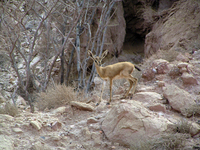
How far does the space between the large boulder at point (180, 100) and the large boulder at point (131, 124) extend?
1.58 ft

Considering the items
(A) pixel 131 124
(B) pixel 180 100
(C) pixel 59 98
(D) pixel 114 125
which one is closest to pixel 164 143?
(A) pixel 131 124

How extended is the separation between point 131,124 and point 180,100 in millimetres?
1310

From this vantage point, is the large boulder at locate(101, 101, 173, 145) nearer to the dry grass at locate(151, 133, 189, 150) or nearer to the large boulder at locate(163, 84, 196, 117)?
the dry grass at locate(151, 133, 189, 150)

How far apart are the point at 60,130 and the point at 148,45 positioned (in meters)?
9.55

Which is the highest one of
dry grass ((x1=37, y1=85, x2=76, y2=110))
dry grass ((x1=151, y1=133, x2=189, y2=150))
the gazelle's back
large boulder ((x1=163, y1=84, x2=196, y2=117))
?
the gazelle's back

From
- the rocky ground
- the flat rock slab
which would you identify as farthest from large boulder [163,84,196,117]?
the flat rock slab

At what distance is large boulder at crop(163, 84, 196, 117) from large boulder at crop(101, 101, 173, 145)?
1.58ft

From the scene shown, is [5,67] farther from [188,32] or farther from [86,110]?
[188,32]

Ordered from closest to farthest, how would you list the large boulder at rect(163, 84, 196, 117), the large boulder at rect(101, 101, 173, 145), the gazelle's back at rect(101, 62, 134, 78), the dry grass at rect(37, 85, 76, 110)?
the large boulder at rect(101, 101, 173, 145)
the large boulder at rect(163, 84, 196, 117)
the gazelle's back at rect(101, 62, 134, 78)
the dry grass at rect(37, 85, 76, 110)

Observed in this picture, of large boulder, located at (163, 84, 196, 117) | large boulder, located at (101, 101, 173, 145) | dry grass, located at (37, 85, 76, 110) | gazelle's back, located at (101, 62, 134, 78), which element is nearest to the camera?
large boulder, located at (101, 101, 173, 145)

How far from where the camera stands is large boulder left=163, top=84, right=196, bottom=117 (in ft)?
12.2

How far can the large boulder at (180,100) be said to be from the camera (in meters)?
3.70

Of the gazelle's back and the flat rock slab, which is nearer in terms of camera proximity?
the flat rock slab

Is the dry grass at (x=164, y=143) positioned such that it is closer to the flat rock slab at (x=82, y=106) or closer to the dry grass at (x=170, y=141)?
the dry grass at (x=170, y=141)
